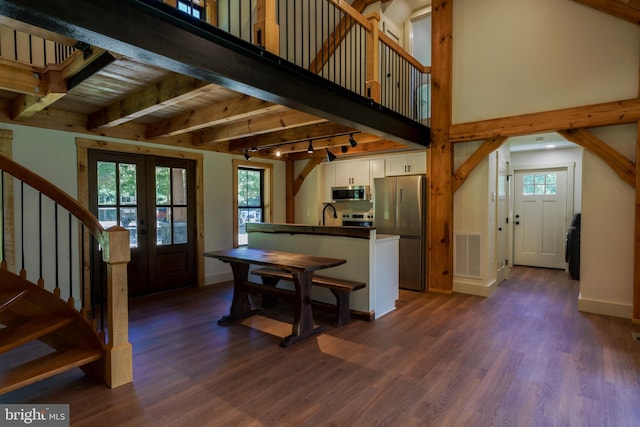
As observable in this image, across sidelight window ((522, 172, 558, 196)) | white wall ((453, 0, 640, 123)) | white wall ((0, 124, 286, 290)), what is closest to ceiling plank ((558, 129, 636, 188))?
white wall ((453, 0, 640, 123))

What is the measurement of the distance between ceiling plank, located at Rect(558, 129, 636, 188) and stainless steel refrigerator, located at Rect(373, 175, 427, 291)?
1.88 meters

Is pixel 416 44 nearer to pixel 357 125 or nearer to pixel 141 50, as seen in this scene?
pixel 357 125

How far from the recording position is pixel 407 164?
17.8 feet

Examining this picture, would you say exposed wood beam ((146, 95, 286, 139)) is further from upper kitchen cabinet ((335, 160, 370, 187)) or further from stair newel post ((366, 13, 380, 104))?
upper kitchen cabinet ((335, 160, 370, 187))

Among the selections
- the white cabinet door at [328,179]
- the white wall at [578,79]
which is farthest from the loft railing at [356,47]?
the white cabinet door at [328,179]

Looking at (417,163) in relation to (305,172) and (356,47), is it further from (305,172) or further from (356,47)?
(305,172)

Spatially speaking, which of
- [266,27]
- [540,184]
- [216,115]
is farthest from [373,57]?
[540,184]

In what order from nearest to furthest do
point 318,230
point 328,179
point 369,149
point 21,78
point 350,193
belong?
point 21,78 → point 318,230 → point 369,149 → point 350,193 → point 328,179

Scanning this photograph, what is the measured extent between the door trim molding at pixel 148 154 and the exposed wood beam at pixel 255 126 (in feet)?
1.14

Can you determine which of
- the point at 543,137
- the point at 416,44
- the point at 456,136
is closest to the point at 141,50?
the point at 456,136

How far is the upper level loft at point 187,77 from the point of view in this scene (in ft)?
5.96

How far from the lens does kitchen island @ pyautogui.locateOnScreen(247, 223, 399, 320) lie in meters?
3.82

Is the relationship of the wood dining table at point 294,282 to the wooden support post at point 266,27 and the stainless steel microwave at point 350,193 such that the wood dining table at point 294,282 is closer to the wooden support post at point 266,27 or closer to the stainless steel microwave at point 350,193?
the wooden support post at point 266,27

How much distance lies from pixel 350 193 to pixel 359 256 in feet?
7.55
